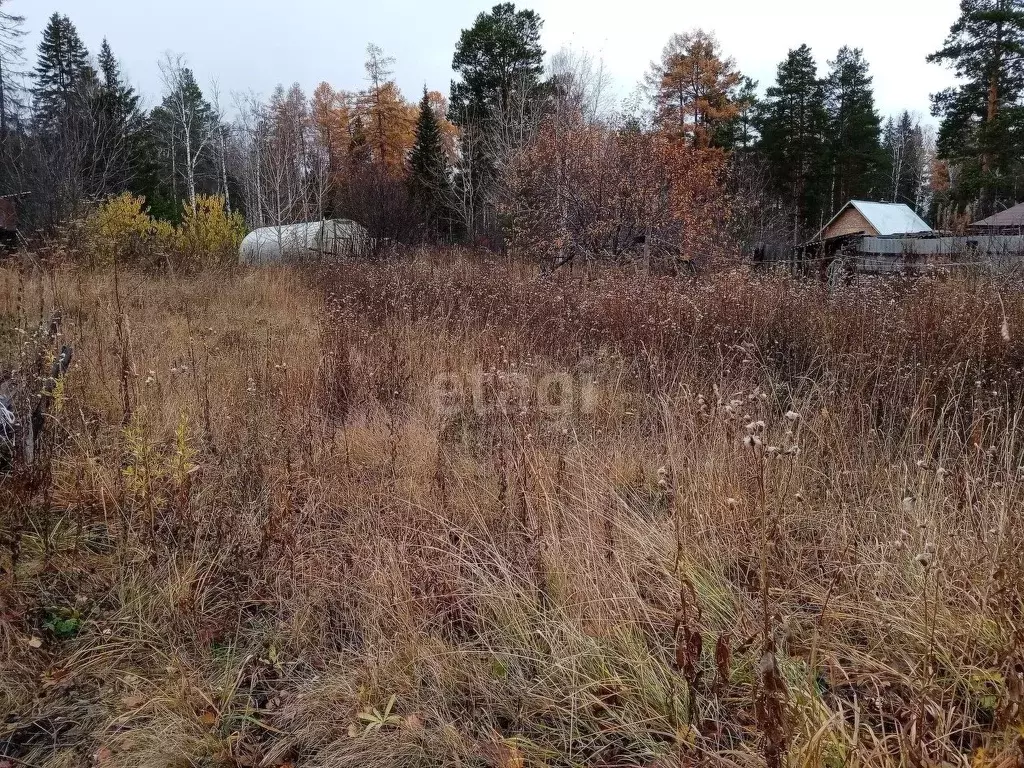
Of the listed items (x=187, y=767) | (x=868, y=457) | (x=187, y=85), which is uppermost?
(x=187, y=85)

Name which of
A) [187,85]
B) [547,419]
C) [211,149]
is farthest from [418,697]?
[187,85]

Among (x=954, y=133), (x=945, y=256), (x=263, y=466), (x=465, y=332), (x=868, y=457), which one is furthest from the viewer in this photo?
(x=954, y=133)

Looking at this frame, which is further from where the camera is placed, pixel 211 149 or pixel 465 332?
pixel 211 149

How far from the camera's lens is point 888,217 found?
2130cm

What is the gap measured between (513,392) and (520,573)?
61.3 inches

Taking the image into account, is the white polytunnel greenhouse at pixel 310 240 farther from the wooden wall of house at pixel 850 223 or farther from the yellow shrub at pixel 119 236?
the wooden wall of house at pixel 850 223

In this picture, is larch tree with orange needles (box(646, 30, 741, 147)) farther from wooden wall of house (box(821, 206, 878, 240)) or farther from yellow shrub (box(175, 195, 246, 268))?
yellow shrub (box(175, 195, 246, 268))

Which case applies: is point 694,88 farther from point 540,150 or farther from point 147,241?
point 147,241

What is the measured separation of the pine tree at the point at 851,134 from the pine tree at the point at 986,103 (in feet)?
16.3

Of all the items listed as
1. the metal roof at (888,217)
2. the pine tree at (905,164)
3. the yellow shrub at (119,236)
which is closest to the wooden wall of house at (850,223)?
the metal roof at (888,217)

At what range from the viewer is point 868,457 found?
2549 millimetres

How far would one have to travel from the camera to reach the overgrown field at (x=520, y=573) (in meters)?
1.48

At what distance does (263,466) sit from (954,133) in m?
31.7

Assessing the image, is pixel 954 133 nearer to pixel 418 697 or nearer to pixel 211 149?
pixel 418 697
